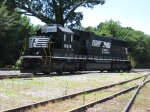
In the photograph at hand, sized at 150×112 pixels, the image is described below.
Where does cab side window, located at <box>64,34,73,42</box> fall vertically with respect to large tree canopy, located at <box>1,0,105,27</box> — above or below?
below

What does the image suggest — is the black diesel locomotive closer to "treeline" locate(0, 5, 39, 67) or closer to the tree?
"treeline" locate(0, 5, 39, 67)

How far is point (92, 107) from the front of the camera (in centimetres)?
738

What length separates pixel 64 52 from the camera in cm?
1916

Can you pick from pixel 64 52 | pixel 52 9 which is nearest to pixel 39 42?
pixel 64 52

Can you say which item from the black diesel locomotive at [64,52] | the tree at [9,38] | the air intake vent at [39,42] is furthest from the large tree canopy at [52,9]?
the air intake vent at [39,42]

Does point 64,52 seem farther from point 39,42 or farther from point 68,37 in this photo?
point 39,42

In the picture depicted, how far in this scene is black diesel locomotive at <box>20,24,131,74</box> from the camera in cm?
1764

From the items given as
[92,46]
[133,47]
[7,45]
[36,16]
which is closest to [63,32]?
[92,46]

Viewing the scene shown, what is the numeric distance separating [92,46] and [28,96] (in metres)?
15.5

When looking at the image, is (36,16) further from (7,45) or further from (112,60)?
(112,60)

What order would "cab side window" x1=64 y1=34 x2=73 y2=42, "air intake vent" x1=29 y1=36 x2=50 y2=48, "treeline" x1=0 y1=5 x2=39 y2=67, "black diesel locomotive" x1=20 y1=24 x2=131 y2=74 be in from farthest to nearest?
"treeline" x1=0 y1=5 x2=39 y2=67 → "cab side window" x1=64 y1=34 x2=73 y2=42 → "air intake vent" x1=29 y1=36 x2=50 y2=48 → "black diesel locomotive" x1=20 y1=24 x2=131 y2=74

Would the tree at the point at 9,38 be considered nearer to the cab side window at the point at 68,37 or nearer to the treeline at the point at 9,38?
the treeline at the point at 9,38

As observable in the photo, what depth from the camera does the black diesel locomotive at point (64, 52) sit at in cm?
1764

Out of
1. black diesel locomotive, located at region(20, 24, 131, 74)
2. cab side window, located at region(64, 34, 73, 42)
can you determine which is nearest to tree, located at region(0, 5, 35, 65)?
black diesel locomotive, located at region(20, 24, 131, 74)
